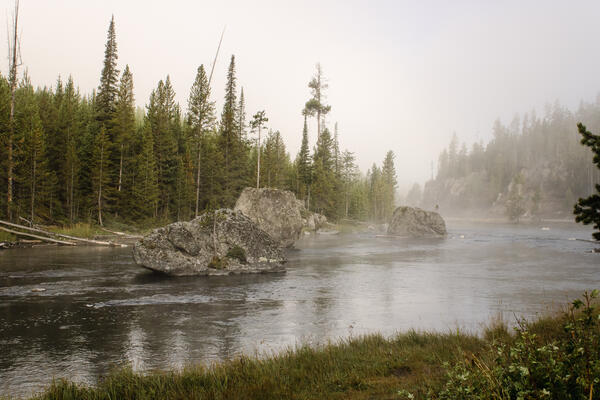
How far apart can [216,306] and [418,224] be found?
46.2m

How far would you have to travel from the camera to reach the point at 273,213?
118ft

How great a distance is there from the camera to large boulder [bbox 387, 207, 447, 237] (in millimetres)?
55219

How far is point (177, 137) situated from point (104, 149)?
53.6ft

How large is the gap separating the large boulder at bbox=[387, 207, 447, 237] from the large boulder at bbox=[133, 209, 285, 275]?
36202 millimetres

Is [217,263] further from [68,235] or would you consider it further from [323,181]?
[323,181]

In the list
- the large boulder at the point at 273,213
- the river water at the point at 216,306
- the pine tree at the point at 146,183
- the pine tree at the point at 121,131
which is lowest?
the river water at the point at 216,306

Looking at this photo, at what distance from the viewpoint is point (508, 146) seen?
180 m

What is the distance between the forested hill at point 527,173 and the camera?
124m

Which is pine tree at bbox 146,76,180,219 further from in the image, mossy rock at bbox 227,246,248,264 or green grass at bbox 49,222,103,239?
mossy rock at bbox 227,246,248,264

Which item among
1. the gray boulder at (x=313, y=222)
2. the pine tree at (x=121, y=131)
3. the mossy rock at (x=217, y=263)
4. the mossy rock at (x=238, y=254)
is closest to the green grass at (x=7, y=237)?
the pine tree at (x=121, y=131)

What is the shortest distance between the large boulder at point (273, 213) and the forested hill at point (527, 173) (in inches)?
3412

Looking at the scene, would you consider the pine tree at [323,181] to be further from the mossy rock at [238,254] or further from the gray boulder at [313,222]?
the mossy rock at [238,254]

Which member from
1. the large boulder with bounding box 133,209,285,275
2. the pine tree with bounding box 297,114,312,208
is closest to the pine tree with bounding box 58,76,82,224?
the large boulder with bounding box 133,209,285,275

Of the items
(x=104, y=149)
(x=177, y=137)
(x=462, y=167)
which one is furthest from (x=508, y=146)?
(x=104, y=149)
